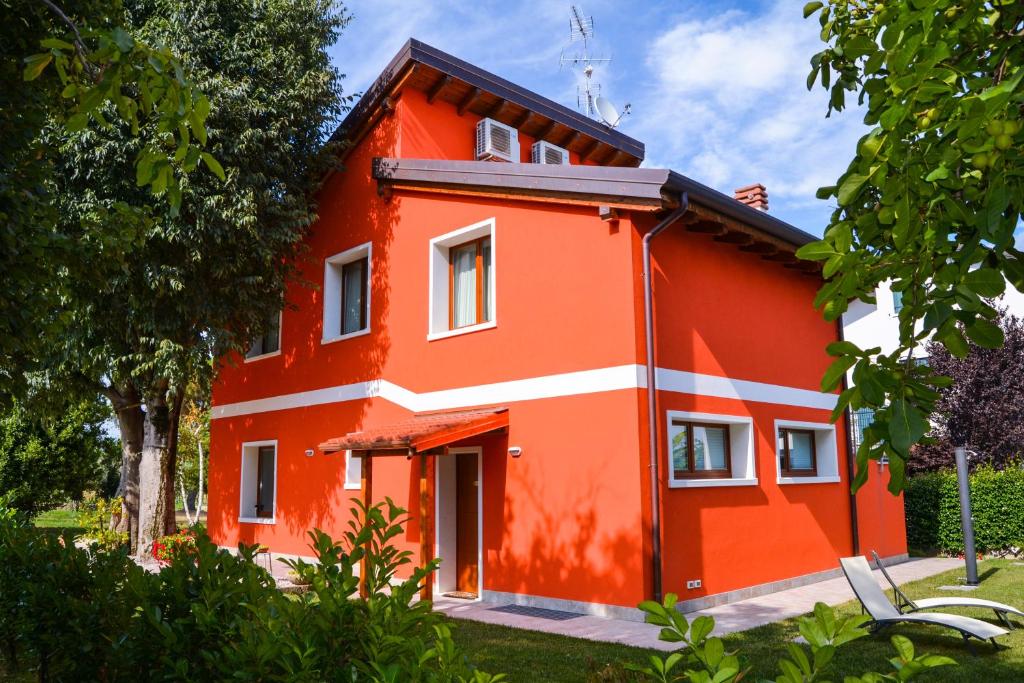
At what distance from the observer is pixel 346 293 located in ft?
49.5

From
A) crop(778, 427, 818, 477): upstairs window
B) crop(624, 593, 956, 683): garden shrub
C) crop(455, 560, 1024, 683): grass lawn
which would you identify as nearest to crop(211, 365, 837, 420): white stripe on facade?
crop(778, 427, 818, 477): upstairs window

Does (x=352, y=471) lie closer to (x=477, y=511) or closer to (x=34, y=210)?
(x=477, y=511)

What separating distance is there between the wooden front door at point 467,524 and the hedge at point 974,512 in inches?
368

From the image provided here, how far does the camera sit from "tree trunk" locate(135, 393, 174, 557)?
15.0 meters

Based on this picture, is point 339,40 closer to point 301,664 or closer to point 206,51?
point 206,51

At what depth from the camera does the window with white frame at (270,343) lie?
16.0 metres

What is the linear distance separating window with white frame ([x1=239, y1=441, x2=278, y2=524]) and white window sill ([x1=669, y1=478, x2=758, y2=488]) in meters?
9.20

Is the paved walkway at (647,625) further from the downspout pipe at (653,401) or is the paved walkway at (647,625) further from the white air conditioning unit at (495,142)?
the white air conditioning unit at (495,142)

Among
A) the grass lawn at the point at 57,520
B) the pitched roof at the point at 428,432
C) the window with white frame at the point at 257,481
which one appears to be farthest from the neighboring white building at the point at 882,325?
the grass lawn at the point at 57,520

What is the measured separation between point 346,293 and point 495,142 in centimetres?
418

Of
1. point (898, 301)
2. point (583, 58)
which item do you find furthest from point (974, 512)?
point (583, 58)

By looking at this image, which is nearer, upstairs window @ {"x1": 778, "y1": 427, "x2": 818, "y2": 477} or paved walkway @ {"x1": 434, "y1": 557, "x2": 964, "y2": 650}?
paved walkway @ {"x1": 434, "y1": 557, "x2": 964, "y2": 650}

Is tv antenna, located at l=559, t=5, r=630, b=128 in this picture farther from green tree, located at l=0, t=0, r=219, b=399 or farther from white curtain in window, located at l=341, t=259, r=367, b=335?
green tree, located at l=0, t=0, r=219, b=399

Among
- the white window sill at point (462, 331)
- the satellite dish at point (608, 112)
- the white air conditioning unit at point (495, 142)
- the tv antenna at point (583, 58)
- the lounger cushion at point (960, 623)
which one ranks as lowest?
the lounger cushion at point (960, 623)
